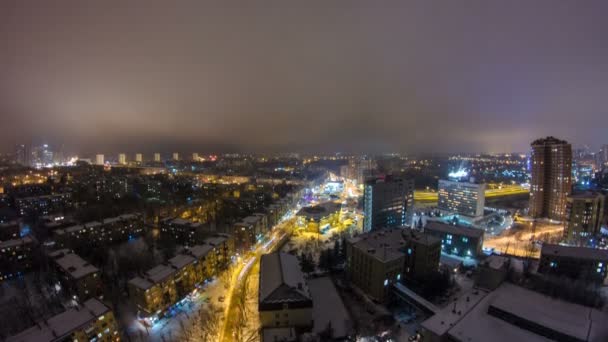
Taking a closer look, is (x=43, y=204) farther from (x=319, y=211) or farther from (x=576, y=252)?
(x=576, y=252)

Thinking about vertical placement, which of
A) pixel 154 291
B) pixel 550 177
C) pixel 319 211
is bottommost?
pixel 154 291

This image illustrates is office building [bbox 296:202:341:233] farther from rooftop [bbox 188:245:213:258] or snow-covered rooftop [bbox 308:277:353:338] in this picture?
rooftop [bbox 188:245:213:258]

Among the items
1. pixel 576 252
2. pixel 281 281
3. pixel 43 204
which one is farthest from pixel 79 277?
pixel 576 252

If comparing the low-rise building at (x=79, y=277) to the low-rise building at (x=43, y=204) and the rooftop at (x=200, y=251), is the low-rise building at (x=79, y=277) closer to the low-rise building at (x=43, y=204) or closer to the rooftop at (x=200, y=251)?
the rooftop at (x=200, y=251)

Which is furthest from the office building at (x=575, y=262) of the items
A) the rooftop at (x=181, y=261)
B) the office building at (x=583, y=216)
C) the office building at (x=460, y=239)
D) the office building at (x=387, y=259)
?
the rooftop at (x=181, y=261)

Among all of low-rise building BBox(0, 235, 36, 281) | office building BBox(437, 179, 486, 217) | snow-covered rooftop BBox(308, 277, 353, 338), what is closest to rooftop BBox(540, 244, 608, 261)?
office building BBox(437, 179, 486, 217)

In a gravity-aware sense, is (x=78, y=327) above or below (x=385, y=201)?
below

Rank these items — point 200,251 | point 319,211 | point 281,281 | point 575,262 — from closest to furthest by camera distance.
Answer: point 281,281 → point 575,262 → point 200,251 → point 319,211

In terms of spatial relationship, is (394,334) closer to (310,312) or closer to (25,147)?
(310,312)
